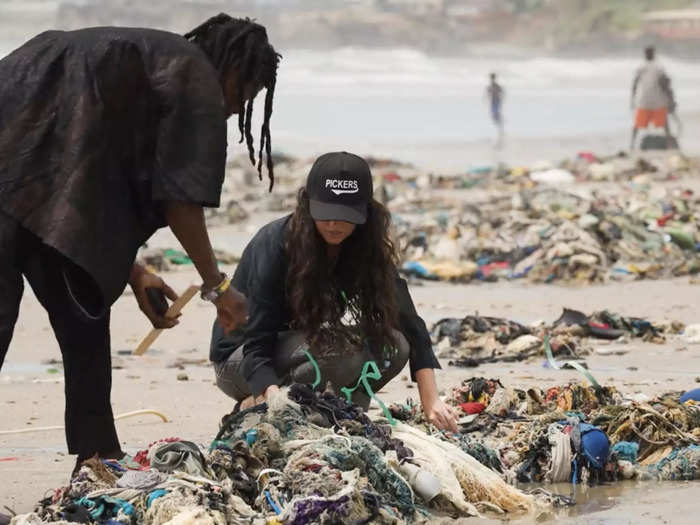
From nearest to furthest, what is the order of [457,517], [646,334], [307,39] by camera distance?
[457,517] → [646,334] → [307,39]

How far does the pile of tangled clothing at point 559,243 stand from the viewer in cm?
1157

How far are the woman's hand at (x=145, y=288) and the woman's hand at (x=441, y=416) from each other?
994mm

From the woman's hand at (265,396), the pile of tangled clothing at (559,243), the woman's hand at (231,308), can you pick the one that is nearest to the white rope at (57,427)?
the woman's hand at (265,396)

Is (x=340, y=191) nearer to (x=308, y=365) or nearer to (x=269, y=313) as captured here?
(x=269, y=313)

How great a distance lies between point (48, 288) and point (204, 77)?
817 mm

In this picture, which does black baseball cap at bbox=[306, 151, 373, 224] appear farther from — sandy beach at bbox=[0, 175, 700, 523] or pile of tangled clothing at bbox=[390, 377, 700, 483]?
sandy beach at bbox=[0, 175, 700, 523]

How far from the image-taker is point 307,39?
221ft

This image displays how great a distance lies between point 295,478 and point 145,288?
2.69ft

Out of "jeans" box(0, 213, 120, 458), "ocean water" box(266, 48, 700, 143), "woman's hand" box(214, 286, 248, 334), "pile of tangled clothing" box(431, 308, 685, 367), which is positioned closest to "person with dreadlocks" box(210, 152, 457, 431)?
"jeans" box(0, 213, 120, 458)

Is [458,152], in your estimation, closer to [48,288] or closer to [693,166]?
[693,166]

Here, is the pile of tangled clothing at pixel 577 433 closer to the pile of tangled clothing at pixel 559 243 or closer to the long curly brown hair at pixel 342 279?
the long curly brown hair at pixel 342 279

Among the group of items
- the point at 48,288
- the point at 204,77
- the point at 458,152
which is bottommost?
the point at 458,152

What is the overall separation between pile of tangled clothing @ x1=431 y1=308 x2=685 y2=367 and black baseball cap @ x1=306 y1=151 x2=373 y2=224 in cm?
290

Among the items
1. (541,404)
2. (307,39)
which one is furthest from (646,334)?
(307,39)
